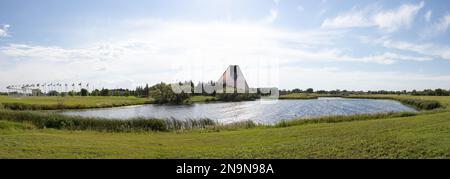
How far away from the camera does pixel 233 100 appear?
337ft

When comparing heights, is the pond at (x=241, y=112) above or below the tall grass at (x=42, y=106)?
below

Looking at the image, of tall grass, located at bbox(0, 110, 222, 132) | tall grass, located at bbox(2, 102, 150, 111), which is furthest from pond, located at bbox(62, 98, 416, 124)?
tall grass, located at bbox(0, 110, 222, 132)

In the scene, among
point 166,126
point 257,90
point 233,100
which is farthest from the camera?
point 257,90

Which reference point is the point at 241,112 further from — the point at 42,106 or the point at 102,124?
the point at 42,106

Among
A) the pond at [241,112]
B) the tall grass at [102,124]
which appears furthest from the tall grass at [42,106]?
the tall grass at [102,124]

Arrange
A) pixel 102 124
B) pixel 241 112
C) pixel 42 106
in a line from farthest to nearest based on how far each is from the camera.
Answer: pixel 42 106 < pixel 241 112 < pixel 102 124

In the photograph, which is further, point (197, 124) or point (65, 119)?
point (197, 124)

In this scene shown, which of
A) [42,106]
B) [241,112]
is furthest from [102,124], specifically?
[42,106]

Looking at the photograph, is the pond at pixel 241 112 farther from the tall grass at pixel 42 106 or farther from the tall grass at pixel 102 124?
the tall grass at pixel 102 124
